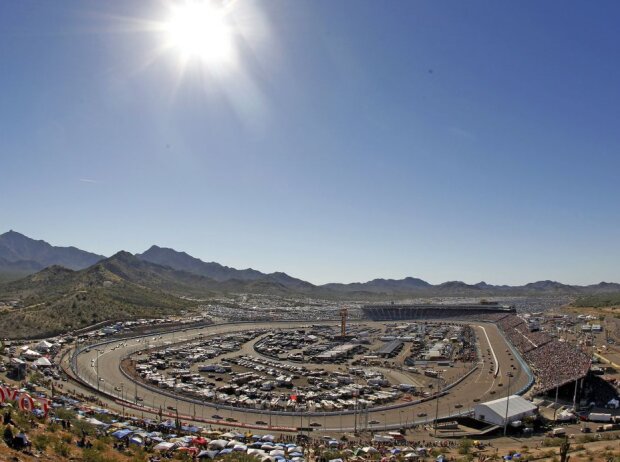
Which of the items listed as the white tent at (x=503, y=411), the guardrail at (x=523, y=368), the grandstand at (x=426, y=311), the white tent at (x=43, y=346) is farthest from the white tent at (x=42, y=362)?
the grandstand at (x=426, y=311)

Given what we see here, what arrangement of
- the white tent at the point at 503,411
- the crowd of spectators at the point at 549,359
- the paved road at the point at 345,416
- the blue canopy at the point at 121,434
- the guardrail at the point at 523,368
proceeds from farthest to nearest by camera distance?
the guardrail at the point at 523,368 → the crowd of spectators at the point at 549,359 → the paved road at the point at 345,416 → the white tent at the point at 503,411 → the blue canopy at the point at 121,434

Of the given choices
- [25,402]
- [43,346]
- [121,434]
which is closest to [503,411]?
[121,434]

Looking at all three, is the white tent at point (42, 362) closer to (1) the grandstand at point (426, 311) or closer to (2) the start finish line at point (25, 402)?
(2) the start finish line at point (25, 402)

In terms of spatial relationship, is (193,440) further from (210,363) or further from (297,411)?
(210,363)

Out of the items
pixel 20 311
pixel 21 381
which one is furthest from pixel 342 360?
pixel 20 311

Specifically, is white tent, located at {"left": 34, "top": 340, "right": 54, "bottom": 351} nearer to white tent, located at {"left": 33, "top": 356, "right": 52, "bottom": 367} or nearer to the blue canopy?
white tent, located at {"left": 33, "top": 356, "right": 52, "bottom": 367}

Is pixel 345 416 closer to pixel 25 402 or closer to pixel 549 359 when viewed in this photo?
pixel 25 402
